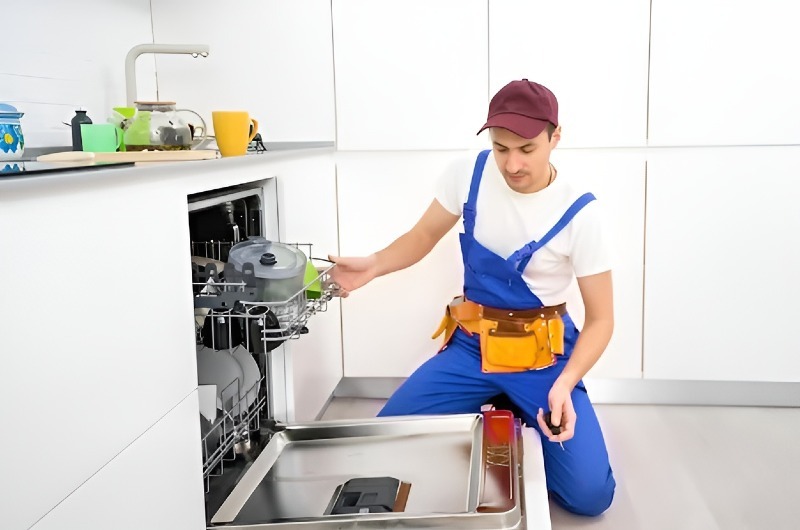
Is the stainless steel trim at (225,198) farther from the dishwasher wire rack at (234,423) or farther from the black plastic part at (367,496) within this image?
the black plastic part at (367,496)

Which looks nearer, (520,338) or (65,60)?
(520,338)

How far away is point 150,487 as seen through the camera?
126 centimetres

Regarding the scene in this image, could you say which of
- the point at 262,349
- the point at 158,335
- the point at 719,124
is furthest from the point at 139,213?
the point at 719,124

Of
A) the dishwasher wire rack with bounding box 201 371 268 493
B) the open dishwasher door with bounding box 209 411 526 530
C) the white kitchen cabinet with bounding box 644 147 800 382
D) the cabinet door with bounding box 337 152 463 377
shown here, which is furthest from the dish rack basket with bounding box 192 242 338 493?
the white kitchen cabinet with bounding box 644 147 800 382

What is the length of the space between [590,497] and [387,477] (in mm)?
660

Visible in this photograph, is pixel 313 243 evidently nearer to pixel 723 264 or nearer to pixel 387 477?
pixel 387 477

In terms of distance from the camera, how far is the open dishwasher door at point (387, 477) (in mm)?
1390

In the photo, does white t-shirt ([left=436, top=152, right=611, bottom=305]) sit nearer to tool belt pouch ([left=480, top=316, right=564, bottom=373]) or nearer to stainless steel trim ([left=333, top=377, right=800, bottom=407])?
tool belt pouch ([left=480, top=316, right=564, bottom=373])

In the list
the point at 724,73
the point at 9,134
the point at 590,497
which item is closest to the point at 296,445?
the point at 590,497

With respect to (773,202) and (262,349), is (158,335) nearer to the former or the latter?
(262,349)

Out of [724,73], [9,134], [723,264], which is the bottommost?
[723,264]

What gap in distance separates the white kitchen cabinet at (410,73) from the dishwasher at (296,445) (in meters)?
0.83

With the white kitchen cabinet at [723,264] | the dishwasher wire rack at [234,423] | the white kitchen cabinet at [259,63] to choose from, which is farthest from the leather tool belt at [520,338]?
the white kitchen cabinet at [259,63]

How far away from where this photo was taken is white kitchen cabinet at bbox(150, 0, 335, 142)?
271cm
